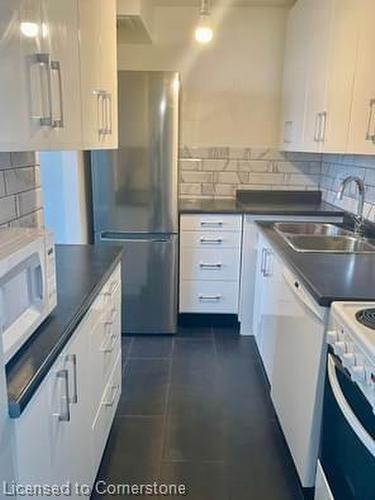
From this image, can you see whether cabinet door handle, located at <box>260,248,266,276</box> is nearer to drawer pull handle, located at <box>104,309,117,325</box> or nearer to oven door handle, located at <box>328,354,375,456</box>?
drawer pull handle, located at <box>104,309,117,325</box>

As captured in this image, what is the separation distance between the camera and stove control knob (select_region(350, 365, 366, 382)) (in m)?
1.16

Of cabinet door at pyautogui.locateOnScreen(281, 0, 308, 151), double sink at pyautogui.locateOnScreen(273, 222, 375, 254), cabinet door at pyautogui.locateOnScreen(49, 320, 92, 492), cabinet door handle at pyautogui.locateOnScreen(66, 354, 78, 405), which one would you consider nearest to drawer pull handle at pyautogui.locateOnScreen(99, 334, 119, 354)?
cabinet door at pyautogui.locateOnScreen(49, 320, 92, 492)

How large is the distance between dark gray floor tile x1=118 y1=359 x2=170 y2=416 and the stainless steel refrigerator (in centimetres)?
44

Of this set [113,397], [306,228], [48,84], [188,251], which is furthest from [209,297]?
[48,84]

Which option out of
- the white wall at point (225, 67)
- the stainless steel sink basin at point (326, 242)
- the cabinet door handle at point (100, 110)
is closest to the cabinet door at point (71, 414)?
the cabinet door handle at point (100, 110)

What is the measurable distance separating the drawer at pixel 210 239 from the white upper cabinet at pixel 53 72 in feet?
4.19

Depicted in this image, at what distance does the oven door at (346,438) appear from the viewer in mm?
1140

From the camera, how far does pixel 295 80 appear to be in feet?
10.2

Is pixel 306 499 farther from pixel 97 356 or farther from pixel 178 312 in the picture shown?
pixel 178 312

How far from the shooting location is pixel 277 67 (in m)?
3.50

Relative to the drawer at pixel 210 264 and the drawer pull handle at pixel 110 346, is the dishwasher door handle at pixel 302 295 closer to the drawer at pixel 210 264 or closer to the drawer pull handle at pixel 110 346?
the drawer pull handle at pixel 110 346

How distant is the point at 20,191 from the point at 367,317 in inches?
55.8

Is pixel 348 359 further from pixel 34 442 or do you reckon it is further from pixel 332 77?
pixel 332 77

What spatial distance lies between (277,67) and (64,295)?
2.77m
